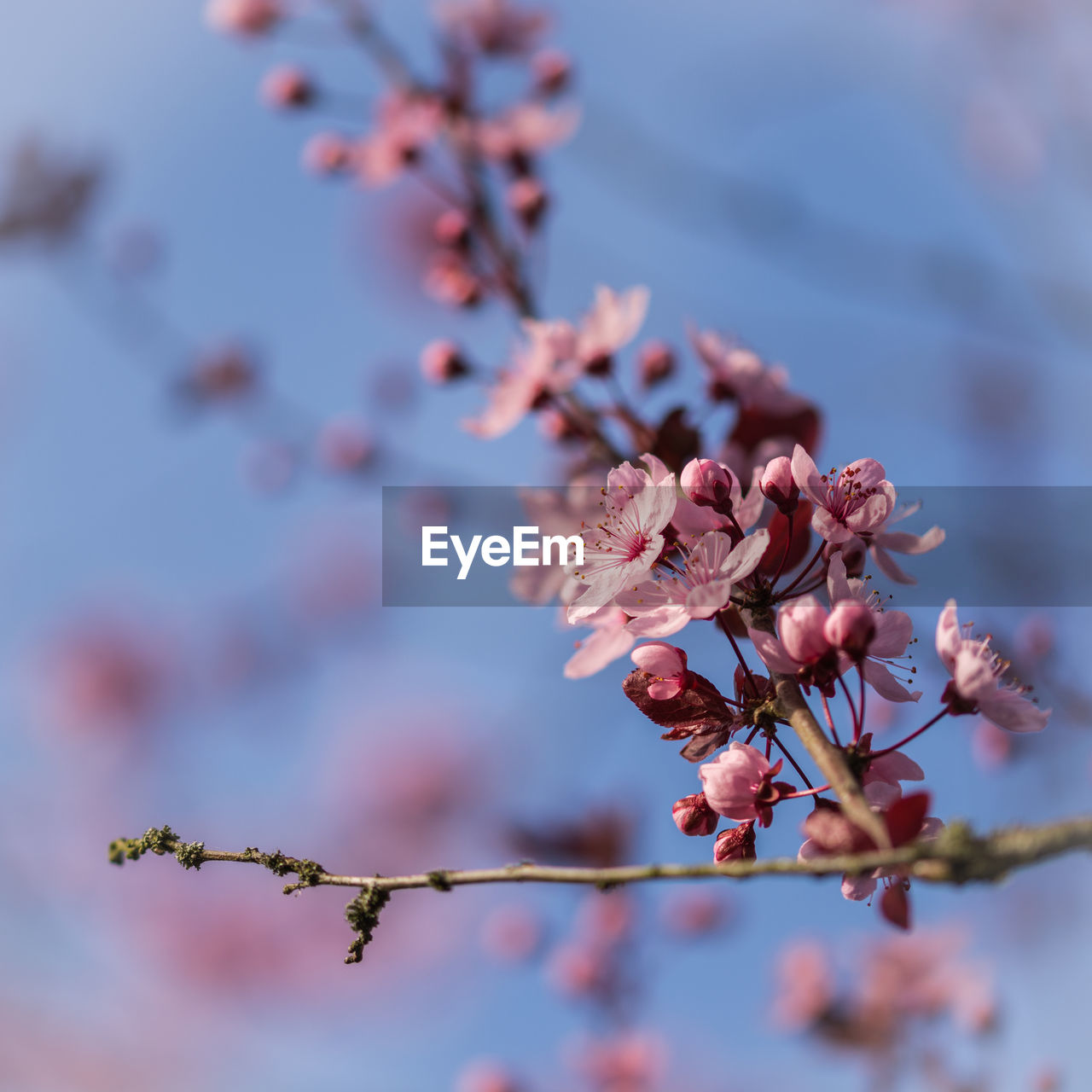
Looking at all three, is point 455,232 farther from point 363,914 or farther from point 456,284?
point 363,914

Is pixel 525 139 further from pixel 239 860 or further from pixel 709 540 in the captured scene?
pixel 239 860

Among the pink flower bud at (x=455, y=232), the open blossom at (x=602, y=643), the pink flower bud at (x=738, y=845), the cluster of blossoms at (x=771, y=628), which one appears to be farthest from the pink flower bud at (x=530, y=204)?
the pink flower bud at (x=738, y=845)

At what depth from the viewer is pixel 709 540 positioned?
1047 millimetres

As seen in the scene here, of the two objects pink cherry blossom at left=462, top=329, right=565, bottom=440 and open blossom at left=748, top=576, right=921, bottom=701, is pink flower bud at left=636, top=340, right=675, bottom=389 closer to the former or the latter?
pink cherry blossom at left=462, top=329, right=565, bottom=440

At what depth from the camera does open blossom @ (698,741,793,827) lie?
966mm

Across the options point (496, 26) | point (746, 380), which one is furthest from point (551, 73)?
point (746, 380)

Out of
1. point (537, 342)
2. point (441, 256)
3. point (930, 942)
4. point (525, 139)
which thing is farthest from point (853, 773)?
point (930, 942)

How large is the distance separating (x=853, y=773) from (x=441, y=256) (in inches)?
74.9

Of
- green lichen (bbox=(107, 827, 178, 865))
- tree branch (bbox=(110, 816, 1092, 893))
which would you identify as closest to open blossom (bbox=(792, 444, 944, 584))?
tree branch (bbox=(110, 816, 1092, 893))

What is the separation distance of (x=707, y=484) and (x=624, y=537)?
Result: 0.15 meters

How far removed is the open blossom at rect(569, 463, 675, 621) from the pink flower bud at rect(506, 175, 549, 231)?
1372 millimetres

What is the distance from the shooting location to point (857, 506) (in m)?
1.06

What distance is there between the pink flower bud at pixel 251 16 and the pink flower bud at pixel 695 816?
3142 millimetres

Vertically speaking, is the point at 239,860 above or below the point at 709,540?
below
